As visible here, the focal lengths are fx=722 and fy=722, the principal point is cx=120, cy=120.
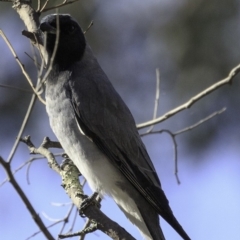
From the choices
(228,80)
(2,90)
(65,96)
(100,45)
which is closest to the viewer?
(228,80)

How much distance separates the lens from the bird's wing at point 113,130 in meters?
5.04

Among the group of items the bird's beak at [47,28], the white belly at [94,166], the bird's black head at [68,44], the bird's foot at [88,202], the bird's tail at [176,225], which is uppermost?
the bird's black head at [68,44]

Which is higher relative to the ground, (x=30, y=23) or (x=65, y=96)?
(x=30, y=23)

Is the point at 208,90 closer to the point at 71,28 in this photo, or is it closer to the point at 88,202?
the point at 88,202

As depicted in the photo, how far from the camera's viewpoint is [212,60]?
965 centimetres

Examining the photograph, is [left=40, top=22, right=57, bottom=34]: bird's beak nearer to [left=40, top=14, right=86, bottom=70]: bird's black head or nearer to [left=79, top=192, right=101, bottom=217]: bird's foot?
[left=40, top=14, right=86, bottom=70]: bird's black head

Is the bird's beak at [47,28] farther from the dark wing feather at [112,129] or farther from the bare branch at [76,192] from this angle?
the bare branch at [76,192]

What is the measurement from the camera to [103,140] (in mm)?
5172

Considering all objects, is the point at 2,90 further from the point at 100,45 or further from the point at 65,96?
the point at 65,96

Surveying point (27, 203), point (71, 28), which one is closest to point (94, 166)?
point (71, 28)

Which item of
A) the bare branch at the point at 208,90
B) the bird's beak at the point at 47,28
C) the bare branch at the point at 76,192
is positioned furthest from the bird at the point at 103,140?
the bare branch at the point at 208,90

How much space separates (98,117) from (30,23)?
0.86 metres

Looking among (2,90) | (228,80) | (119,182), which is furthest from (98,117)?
(2,90)

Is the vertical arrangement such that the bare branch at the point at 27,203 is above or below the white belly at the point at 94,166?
below
